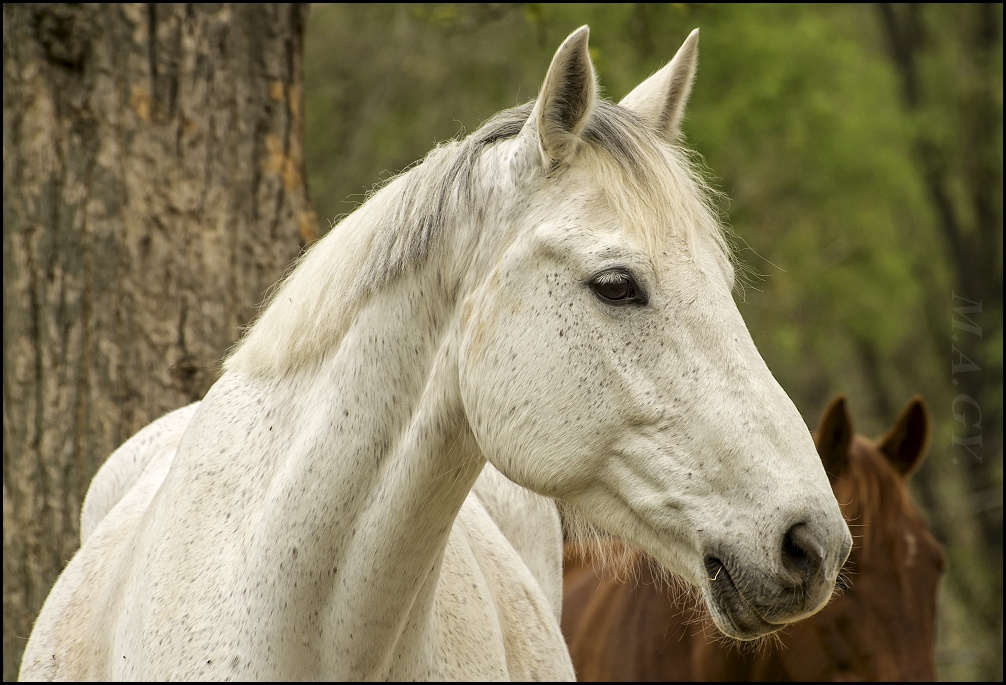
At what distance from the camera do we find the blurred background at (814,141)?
10.1 m

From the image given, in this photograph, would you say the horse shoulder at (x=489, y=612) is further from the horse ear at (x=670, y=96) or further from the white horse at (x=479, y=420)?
the horse ear at (x=670, y=96)

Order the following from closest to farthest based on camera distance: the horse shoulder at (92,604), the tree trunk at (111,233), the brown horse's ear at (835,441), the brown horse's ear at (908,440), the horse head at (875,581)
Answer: the horse shoulder at (92,604), the tree trunk at (111,233), the horse head at (875,581), the brown horse's ear at (835,441), the brown horse's ear at (908,440)

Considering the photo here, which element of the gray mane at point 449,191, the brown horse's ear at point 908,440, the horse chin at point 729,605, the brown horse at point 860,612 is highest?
the gray mane at point 449,191

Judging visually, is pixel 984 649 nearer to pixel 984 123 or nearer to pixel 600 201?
pixel 984 123

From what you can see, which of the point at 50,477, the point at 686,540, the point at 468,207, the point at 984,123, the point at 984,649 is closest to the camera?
the point at 686,540

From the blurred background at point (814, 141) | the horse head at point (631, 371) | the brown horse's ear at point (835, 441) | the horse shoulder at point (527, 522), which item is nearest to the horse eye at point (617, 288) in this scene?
the horse head at point (631, 371)

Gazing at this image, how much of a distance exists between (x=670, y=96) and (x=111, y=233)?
2559 millimetres

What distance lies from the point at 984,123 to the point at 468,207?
42.6 ft

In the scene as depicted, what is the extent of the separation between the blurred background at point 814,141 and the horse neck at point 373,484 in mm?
5884

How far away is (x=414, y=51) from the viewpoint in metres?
10.7

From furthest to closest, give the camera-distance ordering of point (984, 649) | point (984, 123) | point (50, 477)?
point (984, 123) < point (984, 649) < point (50, 477)

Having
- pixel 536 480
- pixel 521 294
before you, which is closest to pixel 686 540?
pixel 536 480

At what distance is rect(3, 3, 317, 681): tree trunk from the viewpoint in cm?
392

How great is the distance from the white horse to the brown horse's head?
228 centimetres
